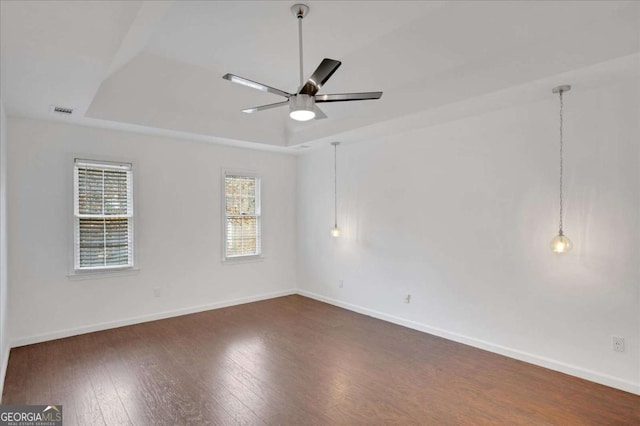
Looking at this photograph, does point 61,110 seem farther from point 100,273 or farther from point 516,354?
point 516,354

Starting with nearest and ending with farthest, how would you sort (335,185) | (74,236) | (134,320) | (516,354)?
(516,354), (74,236), (134,320), (335,185)

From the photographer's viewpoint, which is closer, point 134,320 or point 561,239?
point 561,239

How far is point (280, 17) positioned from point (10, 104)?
2.83 meters

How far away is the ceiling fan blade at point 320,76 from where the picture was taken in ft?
7.95

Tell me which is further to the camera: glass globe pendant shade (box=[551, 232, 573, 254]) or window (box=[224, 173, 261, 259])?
window (box=[224, 173, 261, 259])

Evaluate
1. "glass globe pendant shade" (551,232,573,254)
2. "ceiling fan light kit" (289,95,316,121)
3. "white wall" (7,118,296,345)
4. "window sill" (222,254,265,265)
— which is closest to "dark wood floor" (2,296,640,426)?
"white wall" (7,118,296,345)

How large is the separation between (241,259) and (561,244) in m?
4.47

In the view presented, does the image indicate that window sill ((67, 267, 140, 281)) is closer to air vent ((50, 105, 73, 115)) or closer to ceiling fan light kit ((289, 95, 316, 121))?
air vent ((50, 105, 73, 115))

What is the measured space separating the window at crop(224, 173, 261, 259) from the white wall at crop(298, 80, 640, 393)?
1.61 meters

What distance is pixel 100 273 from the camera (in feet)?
15.1

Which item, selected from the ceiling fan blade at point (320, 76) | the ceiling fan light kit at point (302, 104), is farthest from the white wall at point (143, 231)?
the ceiling fan blade at point (320, 76)

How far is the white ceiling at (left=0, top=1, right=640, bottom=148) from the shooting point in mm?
2457

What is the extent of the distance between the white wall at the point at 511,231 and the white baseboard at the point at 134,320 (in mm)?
1619

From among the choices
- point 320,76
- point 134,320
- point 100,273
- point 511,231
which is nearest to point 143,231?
point 100,273
